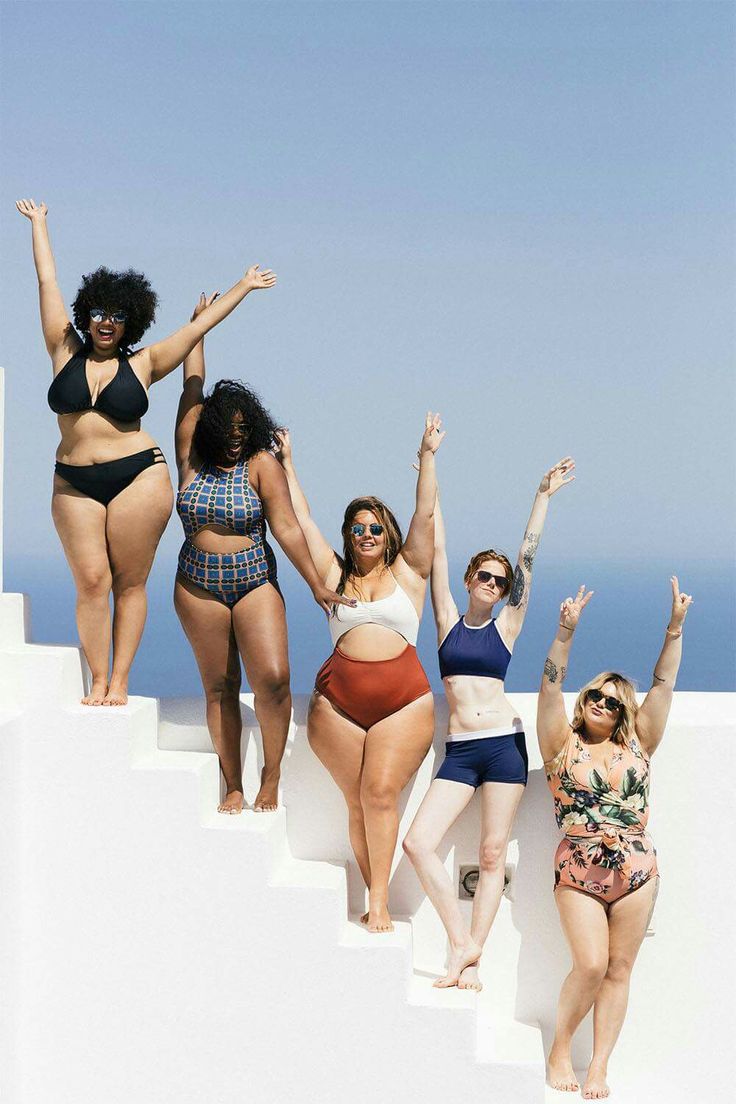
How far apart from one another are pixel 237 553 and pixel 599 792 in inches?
67.9

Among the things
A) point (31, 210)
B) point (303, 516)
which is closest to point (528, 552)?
point (303, 516)

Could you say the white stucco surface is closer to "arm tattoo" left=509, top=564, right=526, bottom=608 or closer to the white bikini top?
the white bikini top

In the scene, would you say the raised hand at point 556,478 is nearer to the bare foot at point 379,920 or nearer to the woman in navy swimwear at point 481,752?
the woman in navy swimwear at point 481,752

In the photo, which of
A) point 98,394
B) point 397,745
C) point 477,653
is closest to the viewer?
point 98,394

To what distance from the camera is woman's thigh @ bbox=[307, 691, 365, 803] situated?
4996mm

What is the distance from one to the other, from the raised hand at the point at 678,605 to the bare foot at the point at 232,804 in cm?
189

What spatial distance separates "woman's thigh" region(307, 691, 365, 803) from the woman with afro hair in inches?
30.9

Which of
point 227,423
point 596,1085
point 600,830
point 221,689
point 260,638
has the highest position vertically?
point 227,423

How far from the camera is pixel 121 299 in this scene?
489 cm

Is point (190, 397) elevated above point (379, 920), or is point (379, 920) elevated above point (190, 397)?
point (190, 397)

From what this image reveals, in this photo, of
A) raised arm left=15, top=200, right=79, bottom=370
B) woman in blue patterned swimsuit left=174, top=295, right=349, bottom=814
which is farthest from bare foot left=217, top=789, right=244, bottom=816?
raised arm left=15, top=200, right=79, bottom=370

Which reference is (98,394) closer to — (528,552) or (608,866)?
(528,552)

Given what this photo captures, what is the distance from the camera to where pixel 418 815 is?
5.02m

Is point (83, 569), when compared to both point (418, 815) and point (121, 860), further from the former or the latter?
point (418, 815)
